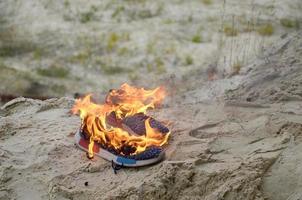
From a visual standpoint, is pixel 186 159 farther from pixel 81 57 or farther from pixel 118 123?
pixel 81 57

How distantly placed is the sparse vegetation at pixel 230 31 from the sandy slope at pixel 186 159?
428cm

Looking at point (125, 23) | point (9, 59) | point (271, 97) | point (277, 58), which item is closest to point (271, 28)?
point (277, 58)

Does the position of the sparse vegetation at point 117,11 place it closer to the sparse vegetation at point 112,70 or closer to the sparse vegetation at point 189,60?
the sparse vegetation at point 112,70

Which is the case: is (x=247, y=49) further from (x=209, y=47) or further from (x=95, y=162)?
(x=95, y=162)

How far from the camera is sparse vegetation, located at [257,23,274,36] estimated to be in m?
10.7

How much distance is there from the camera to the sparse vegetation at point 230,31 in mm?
10898

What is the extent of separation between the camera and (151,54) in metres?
10.8

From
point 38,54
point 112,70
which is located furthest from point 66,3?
point 112,70

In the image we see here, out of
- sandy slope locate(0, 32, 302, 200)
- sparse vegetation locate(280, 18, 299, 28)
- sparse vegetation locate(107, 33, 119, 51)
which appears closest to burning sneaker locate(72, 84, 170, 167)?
sandy slope locate(0, 32, 302, 200)

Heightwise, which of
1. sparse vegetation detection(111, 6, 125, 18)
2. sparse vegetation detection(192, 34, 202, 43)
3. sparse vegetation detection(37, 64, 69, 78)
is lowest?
sparse vegetation detection(37, 64, 69, 78)

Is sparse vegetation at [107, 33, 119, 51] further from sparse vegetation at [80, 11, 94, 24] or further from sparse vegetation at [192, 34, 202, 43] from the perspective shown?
sparse vegetation at [192, 34, 202, 43]

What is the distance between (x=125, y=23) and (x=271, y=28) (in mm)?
3513

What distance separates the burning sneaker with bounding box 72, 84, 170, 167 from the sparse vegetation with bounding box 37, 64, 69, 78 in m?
4.60

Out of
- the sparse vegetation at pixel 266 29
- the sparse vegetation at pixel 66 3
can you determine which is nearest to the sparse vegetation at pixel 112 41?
the sparse vegetation at pixel 66 3
